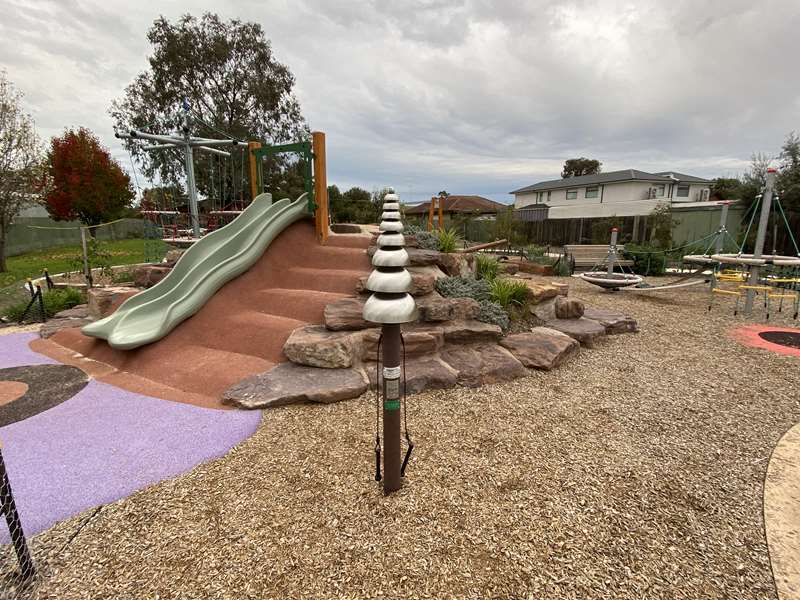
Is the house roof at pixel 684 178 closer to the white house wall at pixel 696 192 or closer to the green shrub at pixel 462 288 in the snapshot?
the white house wall at pixel 696 192

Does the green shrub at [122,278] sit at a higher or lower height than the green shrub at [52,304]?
higher

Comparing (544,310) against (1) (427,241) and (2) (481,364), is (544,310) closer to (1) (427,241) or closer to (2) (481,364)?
(1) (427,241)

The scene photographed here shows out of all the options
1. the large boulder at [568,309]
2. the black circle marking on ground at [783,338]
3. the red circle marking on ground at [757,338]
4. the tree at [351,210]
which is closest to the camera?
the red circle marking on ground at [757,338]

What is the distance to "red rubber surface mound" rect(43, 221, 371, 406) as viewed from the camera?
3812 mm

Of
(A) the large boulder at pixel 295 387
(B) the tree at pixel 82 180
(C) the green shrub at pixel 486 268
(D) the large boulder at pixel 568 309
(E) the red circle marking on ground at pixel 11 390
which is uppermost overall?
(B) the tree at pixel 82 180

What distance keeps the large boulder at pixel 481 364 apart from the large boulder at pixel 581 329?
135 centimetres

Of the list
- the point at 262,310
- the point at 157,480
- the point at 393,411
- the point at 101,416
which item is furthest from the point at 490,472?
the point at 262,310

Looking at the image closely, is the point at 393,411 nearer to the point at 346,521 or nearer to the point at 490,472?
the point at 346,521

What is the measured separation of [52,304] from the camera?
261 inches

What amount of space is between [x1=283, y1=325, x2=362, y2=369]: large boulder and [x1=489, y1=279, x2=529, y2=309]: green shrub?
2.41m

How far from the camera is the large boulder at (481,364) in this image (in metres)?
3.83

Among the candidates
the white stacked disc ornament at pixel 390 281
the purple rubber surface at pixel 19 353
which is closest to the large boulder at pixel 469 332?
the white stacked disc ornament at pixel 390 281

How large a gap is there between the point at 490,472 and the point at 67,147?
29.1 m

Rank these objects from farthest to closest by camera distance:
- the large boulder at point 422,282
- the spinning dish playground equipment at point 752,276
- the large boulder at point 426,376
Result: the spinning dish playground equipment at point 752,276, the large boulder at point 422,282, the large boulder at point 426,376
